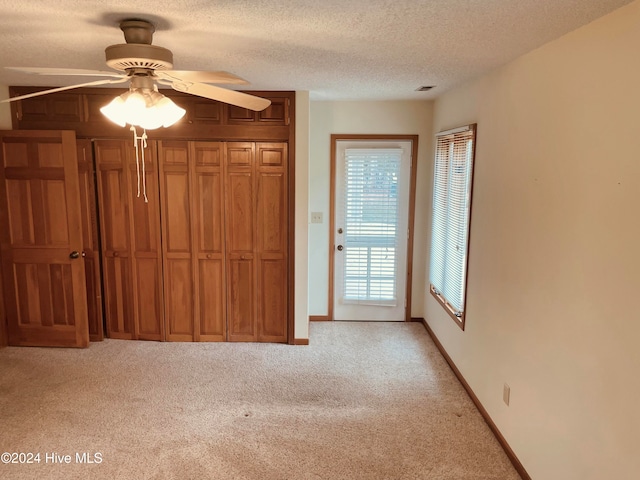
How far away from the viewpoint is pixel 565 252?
205 cm

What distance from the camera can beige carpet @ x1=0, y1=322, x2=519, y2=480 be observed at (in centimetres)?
253

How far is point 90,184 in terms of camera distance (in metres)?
4.04

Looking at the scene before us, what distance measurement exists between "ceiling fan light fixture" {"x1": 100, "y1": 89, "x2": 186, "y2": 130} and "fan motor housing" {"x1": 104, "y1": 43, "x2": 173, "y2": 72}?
0.11 metres

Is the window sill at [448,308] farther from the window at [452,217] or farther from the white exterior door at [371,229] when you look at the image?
the white exterior door at [371,229]

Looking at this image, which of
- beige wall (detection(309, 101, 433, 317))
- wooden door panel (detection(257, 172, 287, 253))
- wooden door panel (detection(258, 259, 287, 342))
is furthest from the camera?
beige wall (detection(309, 101, 433, 317))

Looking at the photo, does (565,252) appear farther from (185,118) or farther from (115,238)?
(115,238)

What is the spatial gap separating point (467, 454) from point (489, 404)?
42cm

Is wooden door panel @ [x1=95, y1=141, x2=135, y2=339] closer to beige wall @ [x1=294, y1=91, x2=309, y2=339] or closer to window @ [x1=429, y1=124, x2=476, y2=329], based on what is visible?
beige wall @ [x1=294, y1=91, x2=309, y2=339]

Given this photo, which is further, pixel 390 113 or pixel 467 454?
pixel 390 113

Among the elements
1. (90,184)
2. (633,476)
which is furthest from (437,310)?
(90,184)

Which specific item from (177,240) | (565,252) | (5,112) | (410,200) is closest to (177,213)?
(177,240)

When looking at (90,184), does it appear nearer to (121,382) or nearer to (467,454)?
(121,382)

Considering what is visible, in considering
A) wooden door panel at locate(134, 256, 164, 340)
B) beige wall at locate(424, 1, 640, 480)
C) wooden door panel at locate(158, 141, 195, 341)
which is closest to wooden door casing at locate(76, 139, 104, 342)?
wooden door panel at locate(134, 256, 164, 340)

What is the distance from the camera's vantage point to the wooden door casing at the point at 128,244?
4.02 meters
